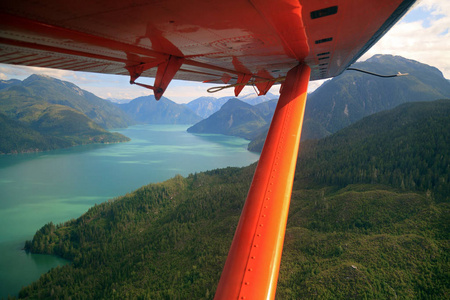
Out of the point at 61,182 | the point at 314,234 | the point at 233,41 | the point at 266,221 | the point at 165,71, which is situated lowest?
the point at 314,234

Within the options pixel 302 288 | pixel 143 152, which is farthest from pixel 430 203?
pixel 143 152

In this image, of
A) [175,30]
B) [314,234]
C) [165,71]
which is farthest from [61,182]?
[175,30]

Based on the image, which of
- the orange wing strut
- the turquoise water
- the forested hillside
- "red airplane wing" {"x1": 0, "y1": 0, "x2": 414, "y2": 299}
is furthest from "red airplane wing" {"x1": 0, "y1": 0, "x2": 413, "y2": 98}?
the turquoise water

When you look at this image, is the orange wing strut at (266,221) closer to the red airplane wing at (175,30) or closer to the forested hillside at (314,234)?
the red airplane wing at (175,30)

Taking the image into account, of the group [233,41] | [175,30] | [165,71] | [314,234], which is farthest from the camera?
[314,234]

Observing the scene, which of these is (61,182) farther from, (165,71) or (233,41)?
(233,41)

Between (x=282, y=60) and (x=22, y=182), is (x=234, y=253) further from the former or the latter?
(x=22, y=182)
